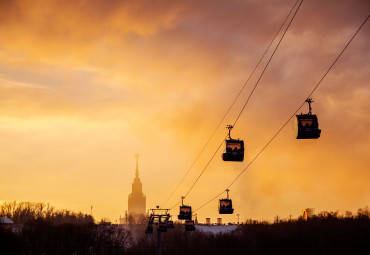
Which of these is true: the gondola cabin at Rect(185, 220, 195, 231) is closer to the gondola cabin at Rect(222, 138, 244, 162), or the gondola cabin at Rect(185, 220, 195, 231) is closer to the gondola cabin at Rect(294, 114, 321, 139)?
the gondola cabin at Rect(222, 138, 244, 162)

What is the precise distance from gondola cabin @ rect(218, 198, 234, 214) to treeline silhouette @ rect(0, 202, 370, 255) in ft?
194

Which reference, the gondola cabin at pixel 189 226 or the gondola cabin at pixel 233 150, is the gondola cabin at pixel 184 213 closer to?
the gondola cabin at pixel 189 226

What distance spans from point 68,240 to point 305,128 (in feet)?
279

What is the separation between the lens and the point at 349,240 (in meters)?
106

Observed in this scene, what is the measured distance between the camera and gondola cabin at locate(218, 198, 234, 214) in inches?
1596

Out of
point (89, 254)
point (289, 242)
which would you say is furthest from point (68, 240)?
point (289, 242)

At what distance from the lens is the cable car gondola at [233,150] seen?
2725 centimetres

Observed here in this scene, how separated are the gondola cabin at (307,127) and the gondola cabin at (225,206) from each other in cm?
2043

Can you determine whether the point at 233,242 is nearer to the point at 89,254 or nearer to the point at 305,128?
the point at 89,254

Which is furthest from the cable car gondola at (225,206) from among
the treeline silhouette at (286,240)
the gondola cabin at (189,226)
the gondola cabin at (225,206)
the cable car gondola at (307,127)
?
the treeline silhouette at (286,240)

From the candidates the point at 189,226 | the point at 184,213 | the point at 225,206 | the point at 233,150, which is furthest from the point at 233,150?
the point at 189,226

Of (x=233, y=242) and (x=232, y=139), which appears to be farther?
(x=233, y=242)

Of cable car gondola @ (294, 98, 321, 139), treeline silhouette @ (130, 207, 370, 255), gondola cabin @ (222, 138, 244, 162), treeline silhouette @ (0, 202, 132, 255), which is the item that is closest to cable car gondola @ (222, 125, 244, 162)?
gondola cabin @ (222, 138, 244, 162)

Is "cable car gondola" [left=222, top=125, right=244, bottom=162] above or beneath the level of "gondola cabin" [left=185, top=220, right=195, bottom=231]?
above
